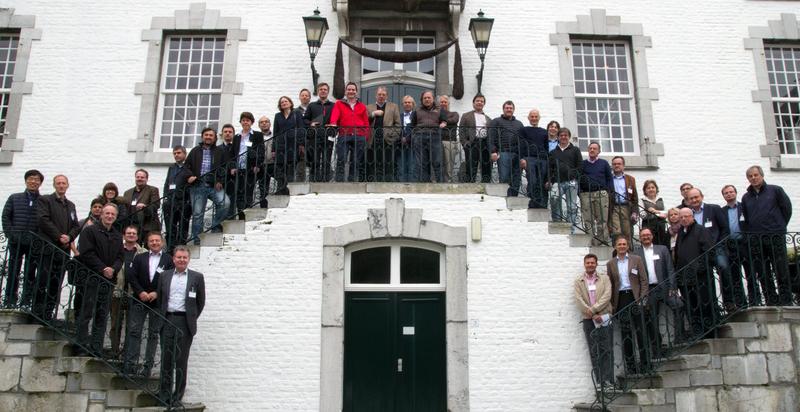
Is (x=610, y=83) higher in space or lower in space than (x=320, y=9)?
lower

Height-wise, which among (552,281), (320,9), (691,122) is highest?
(320,9)

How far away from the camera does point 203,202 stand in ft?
29.8

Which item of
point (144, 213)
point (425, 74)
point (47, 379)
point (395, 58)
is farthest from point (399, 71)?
point (47, 379)

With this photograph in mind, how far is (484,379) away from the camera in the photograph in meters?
8.79

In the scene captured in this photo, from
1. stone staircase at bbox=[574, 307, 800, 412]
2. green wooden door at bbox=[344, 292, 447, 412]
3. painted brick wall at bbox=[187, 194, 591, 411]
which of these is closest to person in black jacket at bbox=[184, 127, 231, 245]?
painted brick wall at bbox=[187, 194, 591, 411]

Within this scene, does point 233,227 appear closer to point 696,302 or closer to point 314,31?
point 314,31

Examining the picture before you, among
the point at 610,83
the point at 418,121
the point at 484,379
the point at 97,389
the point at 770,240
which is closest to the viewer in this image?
the point at 97,389

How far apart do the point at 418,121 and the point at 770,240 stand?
455 centimetres

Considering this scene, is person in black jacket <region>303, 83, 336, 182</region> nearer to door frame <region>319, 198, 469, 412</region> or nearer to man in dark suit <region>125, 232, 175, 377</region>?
door frame <region>319, 198, 469, 412</region>

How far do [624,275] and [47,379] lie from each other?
6.66 m

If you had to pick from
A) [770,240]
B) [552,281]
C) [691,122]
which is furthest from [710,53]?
[552,281]

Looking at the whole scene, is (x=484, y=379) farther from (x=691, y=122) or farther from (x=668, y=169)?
(x=691, y=122)

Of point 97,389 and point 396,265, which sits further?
point 396,265

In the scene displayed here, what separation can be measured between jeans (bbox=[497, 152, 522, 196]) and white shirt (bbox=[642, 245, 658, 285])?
1.86 m
